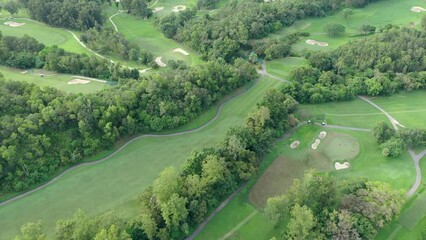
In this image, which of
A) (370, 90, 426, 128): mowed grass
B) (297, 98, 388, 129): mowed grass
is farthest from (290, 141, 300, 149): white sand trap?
(370, 90, 426, 128): mowed grass

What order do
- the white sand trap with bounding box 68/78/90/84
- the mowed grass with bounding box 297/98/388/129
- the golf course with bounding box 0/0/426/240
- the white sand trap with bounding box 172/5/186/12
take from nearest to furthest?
the golf course with bounding box 0/0/426/240, the mowed grass with bounding box 297/98/388/129, the white sand trap with bounding box 68/78/90/84, the white sand trap with bounding box 172/5/186/12

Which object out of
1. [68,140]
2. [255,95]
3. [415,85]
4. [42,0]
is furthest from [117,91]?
[415,85]

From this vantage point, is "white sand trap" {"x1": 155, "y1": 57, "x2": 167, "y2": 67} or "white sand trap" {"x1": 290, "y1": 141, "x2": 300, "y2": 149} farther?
"white sand trap" {"x1": 155, "y1": 57, "x2": 167, "y2": 67}

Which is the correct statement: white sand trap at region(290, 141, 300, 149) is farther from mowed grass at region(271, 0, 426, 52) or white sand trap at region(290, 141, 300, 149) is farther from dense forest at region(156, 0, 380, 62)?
mowed grass at region(271, 0, 426, 52)

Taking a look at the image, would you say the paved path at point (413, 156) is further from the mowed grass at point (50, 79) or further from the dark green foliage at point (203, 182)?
the mowed grass at point (50, 79)

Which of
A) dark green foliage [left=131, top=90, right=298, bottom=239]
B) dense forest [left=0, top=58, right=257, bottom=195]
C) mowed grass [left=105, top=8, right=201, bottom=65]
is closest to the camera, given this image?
dark green foliage [left=131, top=90, right=298, bottom=239]

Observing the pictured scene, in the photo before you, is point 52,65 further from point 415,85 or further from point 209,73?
point 415,85

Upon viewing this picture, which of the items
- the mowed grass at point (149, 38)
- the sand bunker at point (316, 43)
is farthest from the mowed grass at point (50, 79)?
the sand bunker at point (316, 43)

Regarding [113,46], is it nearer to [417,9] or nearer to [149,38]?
[149,38]
